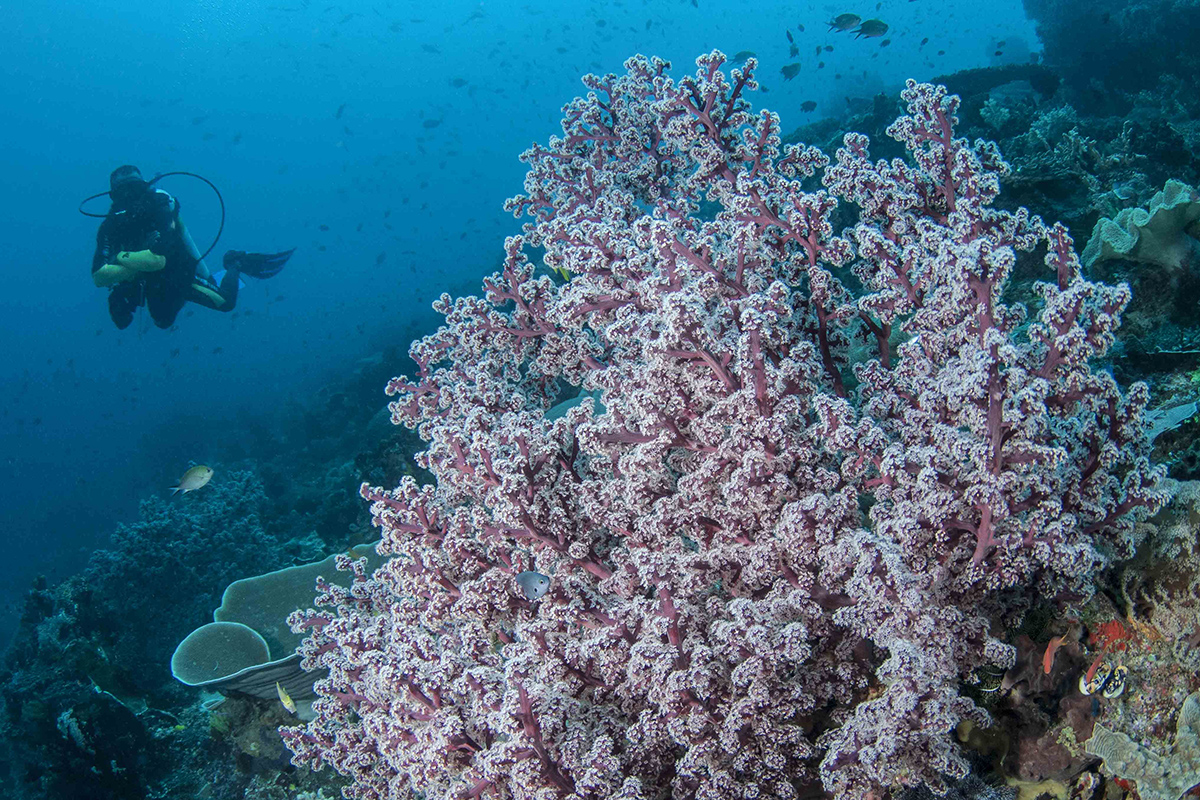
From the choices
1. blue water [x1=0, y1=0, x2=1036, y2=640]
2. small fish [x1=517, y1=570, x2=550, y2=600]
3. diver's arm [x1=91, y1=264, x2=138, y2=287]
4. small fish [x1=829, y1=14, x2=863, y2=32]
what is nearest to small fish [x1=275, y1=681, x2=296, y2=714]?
small fish [x1=517, y1=570, x2=550, y2=600]

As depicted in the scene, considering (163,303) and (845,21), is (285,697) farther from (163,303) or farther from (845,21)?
(845,21)

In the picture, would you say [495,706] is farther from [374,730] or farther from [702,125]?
[702,125]

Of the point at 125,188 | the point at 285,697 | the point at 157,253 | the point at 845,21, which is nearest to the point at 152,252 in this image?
the point at 157,253

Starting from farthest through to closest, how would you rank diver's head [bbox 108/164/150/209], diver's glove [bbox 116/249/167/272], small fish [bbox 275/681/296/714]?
1. diver's head [bbox 108/164/150/209]
2. diver's glove [bbox 116/249/167/272]
3. small fish [bbox 275/681/296/714]

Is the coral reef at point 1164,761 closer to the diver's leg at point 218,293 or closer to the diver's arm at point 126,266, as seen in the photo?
the diver's arm at point 126,266

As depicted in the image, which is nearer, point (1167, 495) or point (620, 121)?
point (1167, 495)

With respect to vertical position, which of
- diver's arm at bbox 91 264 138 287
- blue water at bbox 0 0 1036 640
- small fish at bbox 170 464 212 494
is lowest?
blue water at bbox 0 0 1036 640

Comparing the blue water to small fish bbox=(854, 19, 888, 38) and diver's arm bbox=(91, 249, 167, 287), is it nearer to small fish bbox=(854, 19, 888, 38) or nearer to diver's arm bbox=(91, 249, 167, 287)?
small fish bbox=(854, 19, 888, 38)

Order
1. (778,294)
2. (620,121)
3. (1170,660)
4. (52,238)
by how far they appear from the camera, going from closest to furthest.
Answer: (1170,660)
(778,294)
(620,121)
(52,238)

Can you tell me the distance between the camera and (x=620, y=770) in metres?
2.36

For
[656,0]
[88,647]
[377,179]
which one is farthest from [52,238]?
[656,0]

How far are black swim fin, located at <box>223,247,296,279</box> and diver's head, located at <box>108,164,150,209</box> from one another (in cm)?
211

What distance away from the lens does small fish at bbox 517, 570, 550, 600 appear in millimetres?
2994

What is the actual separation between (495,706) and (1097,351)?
9.98 feet
